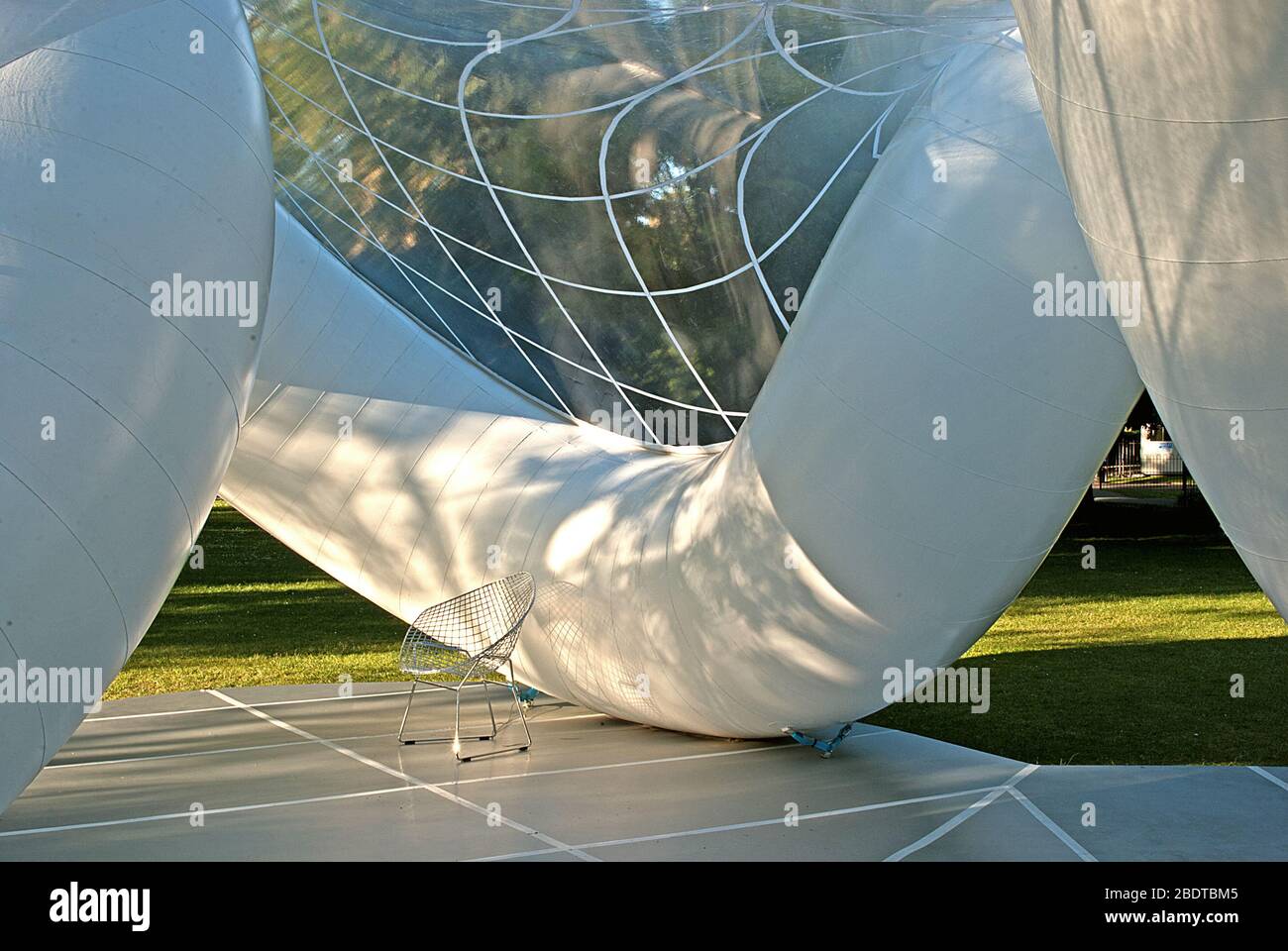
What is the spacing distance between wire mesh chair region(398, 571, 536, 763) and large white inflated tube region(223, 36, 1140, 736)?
0.64 ft

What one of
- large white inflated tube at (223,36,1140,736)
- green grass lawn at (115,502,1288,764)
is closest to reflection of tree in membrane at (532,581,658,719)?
large white inflated tube at (223,36,1140,736)

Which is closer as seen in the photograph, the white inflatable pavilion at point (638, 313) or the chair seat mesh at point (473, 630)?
the white inflatable pavilion at point (638, 313)

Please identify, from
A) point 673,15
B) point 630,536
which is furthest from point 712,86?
point 630,536

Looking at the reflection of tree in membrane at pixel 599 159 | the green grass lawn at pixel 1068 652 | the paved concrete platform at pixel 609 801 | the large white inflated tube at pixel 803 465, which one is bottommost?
the paved concrete platform at pixel 609 801

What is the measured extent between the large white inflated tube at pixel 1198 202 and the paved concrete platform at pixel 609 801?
11.5 ft

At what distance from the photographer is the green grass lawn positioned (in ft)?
31.3

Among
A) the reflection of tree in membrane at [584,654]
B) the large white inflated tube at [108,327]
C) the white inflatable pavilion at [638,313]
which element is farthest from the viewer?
the reflection of tree in membrane at [584,654]

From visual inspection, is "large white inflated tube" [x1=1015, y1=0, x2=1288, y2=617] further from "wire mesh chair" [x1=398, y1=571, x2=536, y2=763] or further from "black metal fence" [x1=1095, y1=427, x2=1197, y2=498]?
"black metal fence" [x1=1095, y1=427, x2=1197, y2=498]

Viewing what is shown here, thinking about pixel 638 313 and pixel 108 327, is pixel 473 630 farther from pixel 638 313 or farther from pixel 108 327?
pixel 108 327

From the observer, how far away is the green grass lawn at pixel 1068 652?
9555 mm

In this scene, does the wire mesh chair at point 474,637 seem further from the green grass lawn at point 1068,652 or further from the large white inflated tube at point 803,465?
the green grass lawn at point 1068,652

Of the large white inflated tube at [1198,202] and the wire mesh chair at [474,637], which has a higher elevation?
the large white inflated tube at [1198,202]

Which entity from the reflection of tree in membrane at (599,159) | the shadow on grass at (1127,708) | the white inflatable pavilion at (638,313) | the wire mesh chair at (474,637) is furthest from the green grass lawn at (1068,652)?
the reflection of tree in membrane at (599,159)

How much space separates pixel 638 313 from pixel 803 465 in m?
3.24
